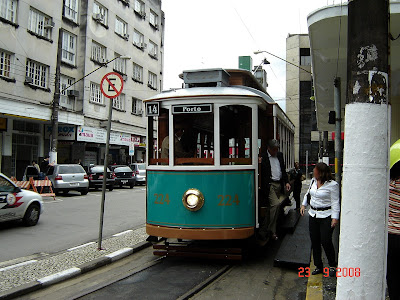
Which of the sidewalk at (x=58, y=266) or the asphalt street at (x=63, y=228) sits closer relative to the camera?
the sidewalk at (x=58, y=266)

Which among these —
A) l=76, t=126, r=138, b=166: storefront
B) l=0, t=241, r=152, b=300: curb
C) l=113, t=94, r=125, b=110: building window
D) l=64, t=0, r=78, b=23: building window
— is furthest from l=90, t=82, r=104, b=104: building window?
l=0, t=241, r=152, b=300: curb

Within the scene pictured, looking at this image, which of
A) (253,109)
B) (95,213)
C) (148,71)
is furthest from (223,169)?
(148,71)

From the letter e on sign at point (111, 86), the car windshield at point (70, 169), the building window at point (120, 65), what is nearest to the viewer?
the letter e on sign at point (111, 86)

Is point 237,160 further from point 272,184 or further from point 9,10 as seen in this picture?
point 9,10

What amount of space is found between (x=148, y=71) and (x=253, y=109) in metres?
31.2

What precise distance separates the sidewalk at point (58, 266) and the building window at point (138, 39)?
28690mm

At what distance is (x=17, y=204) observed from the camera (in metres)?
9.49

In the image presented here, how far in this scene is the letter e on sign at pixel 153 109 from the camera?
6.47 metres

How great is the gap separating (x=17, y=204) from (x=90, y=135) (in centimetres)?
1700

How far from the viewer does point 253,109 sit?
21.0 feet

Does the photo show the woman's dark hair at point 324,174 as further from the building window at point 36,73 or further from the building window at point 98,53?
the building window at point 98,53

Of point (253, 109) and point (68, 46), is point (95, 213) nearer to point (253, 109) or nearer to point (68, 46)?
point (253, 109)

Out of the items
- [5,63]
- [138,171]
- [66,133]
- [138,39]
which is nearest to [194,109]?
[5,63]

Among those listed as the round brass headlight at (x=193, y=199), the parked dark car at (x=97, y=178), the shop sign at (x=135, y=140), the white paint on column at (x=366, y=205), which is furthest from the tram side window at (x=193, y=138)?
the shop sign at (x=135, y=140)
